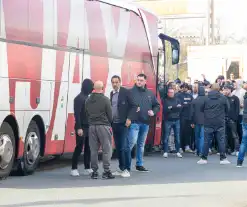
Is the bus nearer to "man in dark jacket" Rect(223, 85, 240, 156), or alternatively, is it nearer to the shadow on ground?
the shadow on ground

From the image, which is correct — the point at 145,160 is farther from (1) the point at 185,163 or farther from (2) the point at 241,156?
(2) the point at 241,156

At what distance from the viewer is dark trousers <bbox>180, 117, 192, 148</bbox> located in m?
23.5

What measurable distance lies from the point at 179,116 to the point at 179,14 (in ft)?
308

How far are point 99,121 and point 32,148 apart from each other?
5.19 feet

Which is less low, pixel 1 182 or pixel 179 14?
pixel 179 14

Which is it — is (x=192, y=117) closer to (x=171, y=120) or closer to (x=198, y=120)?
(x=198, y=120)

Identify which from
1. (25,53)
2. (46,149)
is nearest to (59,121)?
(46,149)

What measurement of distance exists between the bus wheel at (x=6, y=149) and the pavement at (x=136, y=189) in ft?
0.65

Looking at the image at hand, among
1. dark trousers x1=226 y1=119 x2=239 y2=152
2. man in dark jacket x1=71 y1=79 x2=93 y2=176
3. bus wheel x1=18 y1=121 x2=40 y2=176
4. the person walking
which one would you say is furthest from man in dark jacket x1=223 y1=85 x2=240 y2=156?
bus wheel x1=18 y1=121 x2=40 y2=176

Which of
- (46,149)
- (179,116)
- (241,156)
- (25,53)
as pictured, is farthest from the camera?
(179,116)

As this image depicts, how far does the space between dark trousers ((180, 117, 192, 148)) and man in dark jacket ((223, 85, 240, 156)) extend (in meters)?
1.04

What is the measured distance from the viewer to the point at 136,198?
39.8ft

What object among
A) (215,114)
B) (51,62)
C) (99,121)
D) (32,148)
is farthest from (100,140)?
(215,114)

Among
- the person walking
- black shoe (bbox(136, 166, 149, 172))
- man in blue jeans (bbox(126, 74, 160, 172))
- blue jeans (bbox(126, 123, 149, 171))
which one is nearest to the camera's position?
blue jeans (bbox(126, 123, 149, 171))
